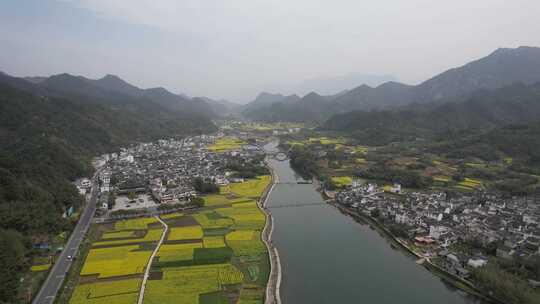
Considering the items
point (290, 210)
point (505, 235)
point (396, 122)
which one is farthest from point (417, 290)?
point (396, 122)

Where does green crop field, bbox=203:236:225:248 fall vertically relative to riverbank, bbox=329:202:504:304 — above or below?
above

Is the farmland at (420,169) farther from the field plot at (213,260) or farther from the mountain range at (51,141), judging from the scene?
the mountain range at (51,141)

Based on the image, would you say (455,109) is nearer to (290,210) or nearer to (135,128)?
(290,210)

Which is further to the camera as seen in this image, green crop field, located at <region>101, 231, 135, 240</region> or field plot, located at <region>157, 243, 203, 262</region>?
green crop field, located at <region>101, 231, 135, 240</region>

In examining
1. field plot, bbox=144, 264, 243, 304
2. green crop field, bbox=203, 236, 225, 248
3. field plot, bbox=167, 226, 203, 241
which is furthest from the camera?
field plot, bbox=167, 226, 203, 241

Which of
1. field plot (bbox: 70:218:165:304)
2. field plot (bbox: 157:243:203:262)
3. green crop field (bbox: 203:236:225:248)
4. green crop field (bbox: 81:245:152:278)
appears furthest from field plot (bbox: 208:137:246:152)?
green crop field (bbox: 81:245:152:278)

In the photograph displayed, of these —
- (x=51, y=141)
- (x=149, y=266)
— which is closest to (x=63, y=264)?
(x=149, y=266)

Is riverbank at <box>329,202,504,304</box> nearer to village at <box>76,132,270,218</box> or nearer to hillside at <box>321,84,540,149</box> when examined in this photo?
village at <box>76,132,270,218</box>
